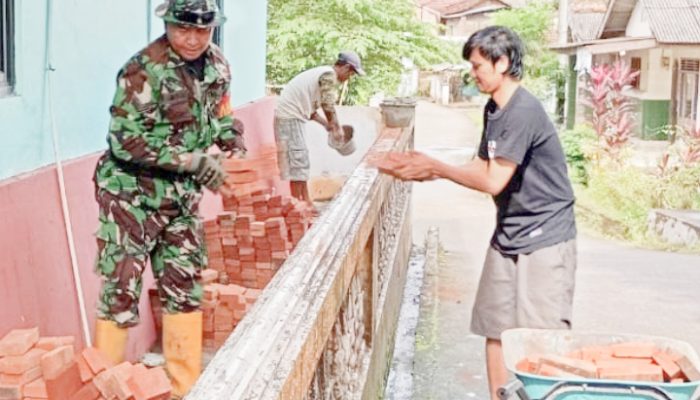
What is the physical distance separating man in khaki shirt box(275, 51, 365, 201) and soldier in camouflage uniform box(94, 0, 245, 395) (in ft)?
14.9

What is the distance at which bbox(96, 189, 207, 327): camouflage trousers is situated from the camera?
14.3 feet

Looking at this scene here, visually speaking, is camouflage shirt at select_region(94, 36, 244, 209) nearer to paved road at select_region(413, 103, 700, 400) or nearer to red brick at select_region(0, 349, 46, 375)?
red brick at select_region(0, 349, 46, 375)

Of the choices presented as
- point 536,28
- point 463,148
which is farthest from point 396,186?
point 536,28

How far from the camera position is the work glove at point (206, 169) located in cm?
435

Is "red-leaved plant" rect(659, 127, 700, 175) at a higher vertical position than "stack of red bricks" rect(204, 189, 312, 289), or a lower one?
lower

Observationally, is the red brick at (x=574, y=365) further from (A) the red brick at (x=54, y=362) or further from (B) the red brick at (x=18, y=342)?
(B) the red brick at (x=18, y=342)

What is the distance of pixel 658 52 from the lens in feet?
81.3

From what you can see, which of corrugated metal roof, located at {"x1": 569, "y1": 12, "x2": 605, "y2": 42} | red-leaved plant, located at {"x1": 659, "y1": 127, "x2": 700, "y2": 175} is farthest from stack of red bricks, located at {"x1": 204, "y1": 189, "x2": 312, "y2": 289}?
corrugated metal roof, located at {"x1": 569, "y1": 12, "x2": 605, "y2": 42}

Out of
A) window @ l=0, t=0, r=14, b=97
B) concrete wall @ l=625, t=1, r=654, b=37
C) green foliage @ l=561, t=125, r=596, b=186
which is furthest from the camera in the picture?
concrete wall @ l=625, t=1, r=654, b=37

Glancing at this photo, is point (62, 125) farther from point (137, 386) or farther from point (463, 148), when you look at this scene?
point (463, 148)

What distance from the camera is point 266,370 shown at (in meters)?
2.09

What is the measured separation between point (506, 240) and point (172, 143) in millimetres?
1437

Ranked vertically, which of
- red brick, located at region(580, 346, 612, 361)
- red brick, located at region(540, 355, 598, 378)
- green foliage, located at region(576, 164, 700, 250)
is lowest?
green foliage, located at region(576, 164, 700, 250)

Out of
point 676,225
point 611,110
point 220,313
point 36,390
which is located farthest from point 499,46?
point 611,110
